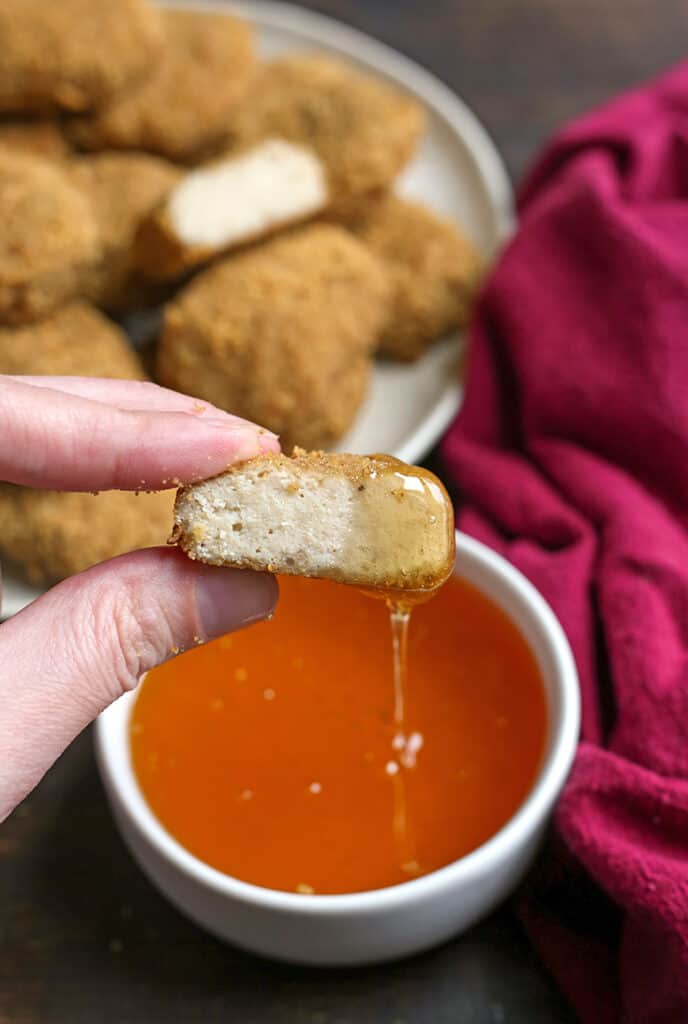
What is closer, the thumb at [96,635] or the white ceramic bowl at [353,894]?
the thumb at [96,635]

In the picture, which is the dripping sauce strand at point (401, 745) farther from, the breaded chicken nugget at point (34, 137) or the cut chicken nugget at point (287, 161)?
the breaded chicken nugget at point (34, 137)

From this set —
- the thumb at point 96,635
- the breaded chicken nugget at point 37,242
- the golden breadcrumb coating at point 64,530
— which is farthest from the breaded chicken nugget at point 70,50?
the thumb at point 96,635

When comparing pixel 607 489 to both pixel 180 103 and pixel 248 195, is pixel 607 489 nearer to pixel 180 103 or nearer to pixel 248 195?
pixel 248 195

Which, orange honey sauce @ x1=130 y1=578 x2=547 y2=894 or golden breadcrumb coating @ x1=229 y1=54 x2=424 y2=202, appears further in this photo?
golden breadcrumb coating @ x1=229 y1=54 x2=424 y2=202

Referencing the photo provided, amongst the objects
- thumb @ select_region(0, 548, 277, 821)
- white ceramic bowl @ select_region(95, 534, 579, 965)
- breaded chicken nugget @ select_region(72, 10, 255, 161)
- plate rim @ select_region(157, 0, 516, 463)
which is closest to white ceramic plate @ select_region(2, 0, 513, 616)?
plate rim @ select_region(157, 0, 516, 463)

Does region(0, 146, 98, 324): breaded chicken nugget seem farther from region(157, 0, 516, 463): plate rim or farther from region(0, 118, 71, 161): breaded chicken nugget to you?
region(157, 0, 516, 463): plate rim

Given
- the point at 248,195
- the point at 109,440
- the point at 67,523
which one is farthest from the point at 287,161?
the point at 109,440
